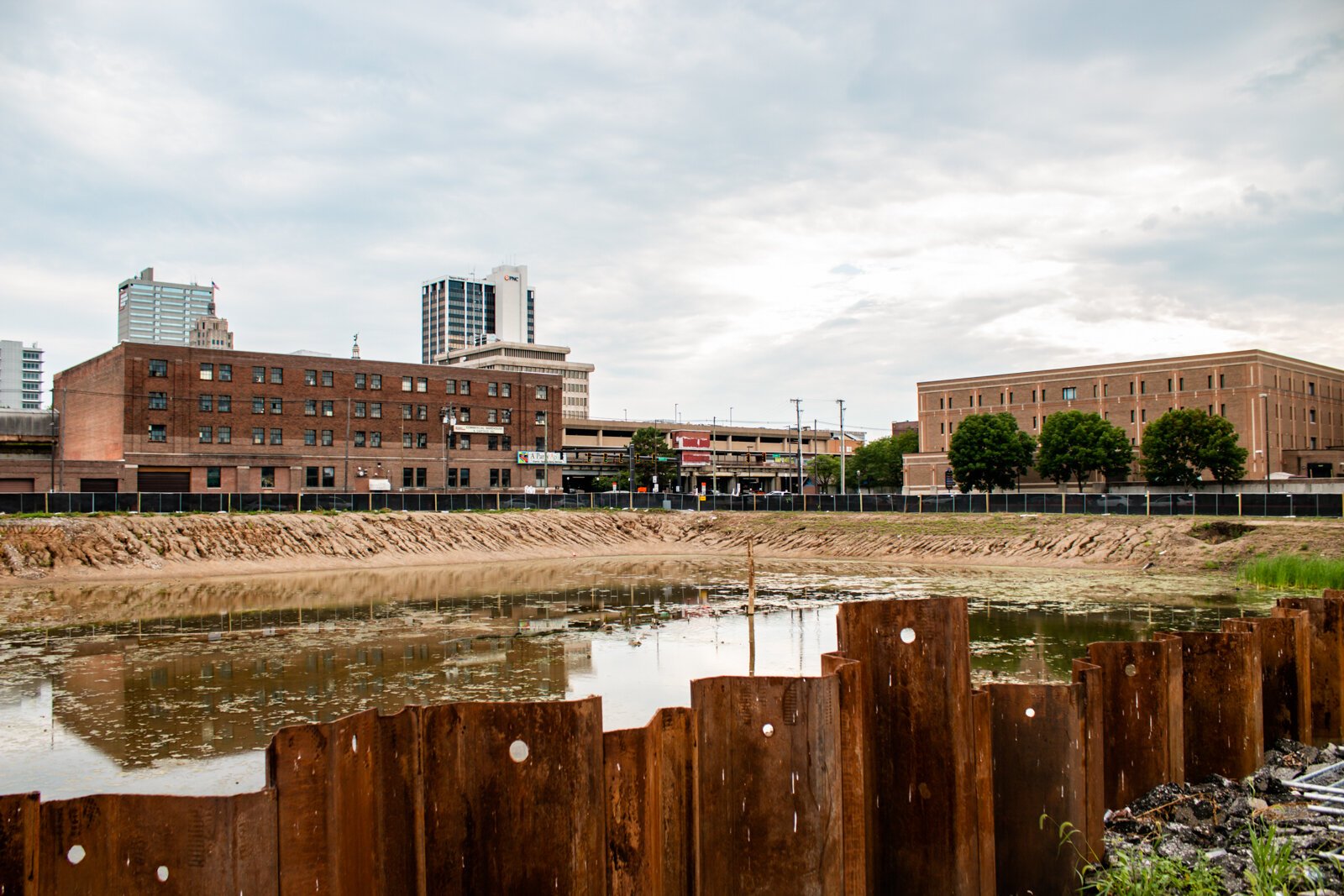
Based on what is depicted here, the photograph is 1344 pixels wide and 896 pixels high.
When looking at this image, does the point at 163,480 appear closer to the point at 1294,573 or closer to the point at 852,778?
the point at 1294,573

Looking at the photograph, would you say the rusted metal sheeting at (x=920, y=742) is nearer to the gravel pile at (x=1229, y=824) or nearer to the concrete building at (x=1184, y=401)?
the gravel pile at (x=1229, y=824)

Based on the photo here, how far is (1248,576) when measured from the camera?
110 ft

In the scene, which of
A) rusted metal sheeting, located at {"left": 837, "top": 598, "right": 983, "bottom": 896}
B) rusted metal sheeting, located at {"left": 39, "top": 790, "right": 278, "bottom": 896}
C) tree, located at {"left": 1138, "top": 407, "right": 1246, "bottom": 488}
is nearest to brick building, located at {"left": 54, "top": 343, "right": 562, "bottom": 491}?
tree, located at {"left": 1138, "top": 407, "right": 1246, "bottom": 488}

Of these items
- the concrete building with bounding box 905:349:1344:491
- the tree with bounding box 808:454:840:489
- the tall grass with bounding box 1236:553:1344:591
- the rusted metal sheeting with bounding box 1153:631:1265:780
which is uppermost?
the concrete building with bounding box 905:349:1344:491

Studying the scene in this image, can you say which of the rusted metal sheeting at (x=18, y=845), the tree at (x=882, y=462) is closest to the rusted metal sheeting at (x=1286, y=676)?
the rusted metal sheeting at (x=18, y=845)

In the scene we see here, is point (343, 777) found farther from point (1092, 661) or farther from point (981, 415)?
point (981, 415)

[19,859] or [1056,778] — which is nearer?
[19,859]

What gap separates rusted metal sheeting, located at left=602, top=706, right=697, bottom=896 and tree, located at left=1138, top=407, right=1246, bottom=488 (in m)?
102

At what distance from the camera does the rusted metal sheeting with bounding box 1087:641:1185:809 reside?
7.69 m

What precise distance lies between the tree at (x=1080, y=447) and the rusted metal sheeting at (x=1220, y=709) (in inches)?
3960

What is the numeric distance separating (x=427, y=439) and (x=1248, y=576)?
72.5 metres

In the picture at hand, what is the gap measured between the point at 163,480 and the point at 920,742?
82.7m

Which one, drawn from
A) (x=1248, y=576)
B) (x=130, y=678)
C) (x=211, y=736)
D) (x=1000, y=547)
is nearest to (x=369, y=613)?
(x=130, y=678)

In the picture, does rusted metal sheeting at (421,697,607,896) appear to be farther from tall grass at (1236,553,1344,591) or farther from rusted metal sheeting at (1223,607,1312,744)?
tall grass at (1236,553,1344,591)
